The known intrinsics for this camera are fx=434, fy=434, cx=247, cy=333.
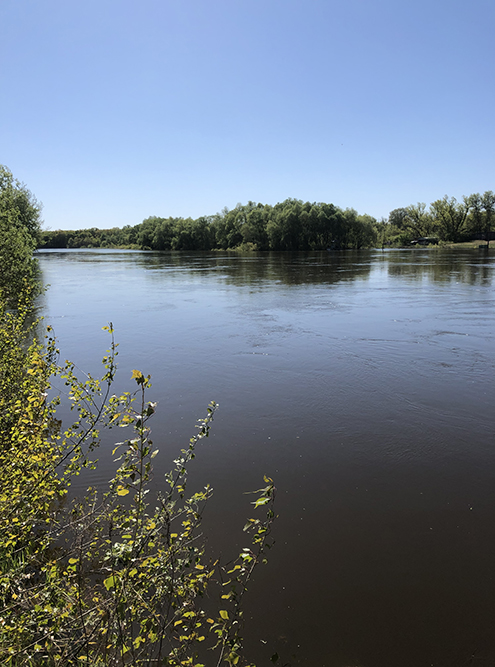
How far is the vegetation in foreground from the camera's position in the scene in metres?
2.79

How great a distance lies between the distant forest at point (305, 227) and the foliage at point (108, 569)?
104 m

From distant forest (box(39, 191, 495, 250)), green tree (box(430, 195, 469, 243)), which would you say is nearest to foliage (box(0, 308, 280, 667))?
distant forest (box(39, 191, 495, 250))

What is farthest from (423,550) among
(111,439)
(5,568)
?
(111,439)

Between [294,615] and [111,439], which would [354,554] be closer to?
[294,615]

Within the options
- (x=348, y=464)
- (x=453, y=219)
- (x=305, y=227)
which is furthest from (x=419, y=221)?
(x=348, y=464)

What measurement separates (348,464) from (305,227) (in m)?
103

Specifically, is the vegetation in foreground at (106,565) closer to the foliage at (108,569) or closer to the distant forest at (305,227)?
the foliage at (108,569)

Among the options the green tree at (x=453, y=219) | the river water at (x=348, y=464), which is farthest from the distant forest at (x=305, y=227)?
the river water at (x=348, y=464)

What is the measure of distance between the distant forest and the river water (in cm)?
9037

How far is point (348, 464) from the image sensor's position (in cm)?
767

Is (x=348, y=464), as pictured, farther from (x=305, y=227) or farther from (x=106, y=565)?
(x=305, y=227)

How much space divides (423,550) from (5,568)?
16.3 ft

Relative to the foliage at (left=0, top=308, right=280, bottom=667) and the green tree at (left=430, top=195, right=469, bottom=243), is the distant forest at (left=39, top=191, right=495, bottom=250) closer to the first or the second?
the green tree at (left=430, top=195, right=469, bottom=243)

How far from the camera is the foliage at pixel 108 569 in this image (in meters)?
2.78
